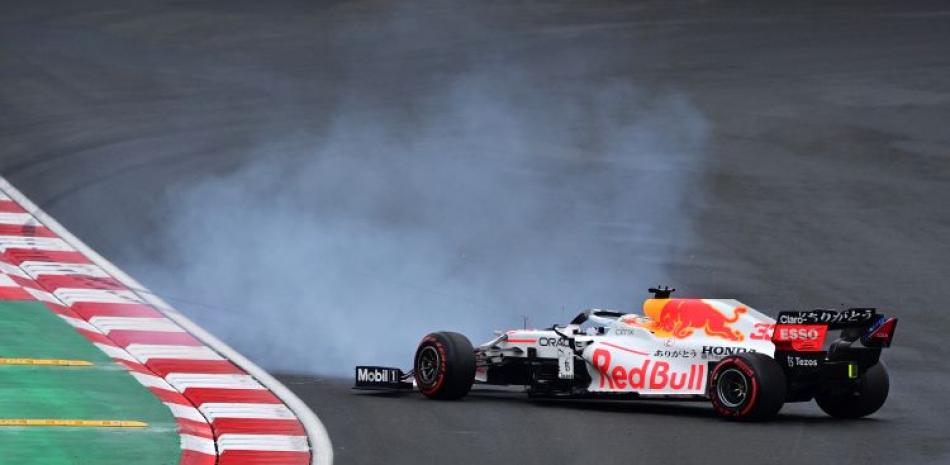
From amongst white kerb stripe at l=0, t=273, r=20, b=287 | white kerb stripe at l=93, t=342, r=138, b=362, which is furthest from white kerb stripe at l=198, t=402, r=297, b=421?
white kerb stripe at l=0, t=273, r=20, b=287

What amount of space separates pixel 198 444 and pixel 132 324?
475 cm

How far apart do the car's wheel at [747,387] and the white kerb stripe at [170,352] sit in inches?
167

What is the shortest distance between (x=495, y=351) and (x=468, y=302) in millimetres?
2816

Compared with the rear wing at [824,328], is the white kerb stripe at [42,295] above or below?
above

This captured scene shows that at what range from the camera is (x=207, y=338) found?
49.3ft

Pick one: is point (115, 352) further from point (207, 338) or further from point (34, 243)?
point (34, 243)

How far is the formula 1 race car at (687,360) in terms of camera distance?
12445 mm

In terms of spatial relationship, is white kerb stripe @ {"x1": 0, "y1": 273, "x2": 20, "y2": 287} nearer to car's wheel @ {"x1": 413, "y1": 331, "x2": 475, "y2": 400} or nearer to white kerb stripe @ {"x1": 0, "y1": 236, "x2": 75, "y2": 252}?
white kerb stripe @ {"x1": 0, "y1": 236, "x2": 75, "y2": 252}

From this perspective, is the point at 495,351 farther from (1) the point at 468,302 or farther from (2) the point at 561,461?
(2) the point at 561,461

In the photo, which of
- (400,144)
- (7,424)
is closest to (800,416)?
(7,424)

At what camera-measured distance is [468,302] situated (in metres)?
17.2

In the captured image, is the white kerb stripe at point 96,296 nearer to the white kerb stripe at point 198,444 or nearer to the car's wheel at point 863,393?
the white kerb stripe at point 198,444

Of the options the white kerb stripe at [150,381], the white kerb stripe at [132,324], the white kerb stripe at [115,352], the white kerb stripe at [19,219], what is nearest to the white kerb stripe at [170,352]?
the white kerb stripe at [115,352]

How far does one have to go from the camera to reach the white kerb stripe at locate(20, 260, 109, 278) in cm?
1664
